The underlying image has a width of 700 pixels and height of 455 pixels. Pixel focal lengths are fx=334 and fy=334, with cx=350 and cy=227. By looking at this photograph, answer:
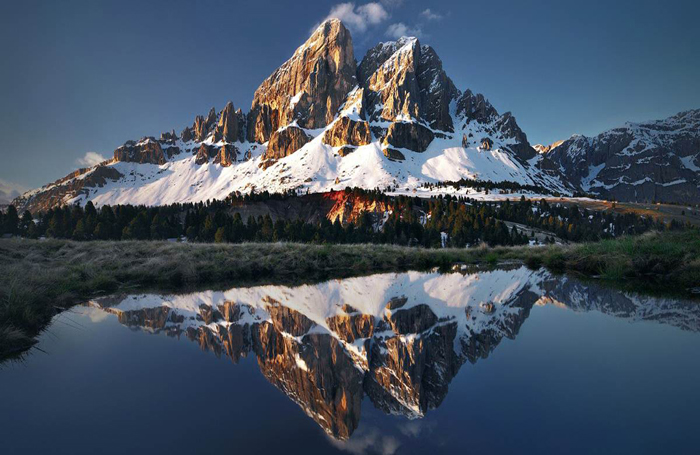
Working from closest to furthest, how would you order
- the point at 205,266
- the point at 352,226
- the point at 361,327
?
the point at 361,327
the point at 205,266
the point at 352,226

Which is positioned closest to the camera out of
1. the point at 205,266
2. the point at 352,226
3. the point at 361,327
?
the point at 361,327

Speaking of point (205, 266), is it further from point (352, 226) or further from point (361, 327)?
point (352, 226)

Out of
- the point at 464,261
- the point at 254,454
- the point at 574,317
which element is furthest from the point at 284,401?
the point at 464,261

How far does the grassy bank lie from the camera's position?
7.47m

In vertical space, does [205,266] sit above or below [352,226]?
below

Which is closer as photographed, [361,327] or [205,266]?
[361,327]

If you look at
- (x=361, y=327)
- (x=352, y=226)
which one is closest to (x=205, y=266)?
(x=361, y=327)

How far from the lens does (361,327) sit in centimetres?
660

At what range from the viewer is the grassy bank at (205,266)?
7473 millimetres

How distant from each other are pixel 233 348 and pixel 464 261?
2014 centimetres

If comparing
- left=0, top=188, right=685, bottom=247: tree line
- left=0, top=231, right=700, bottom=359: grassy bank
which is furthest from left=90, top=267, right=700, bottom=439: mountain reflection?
left=0, top=188, right=685, bottom=247: tree line

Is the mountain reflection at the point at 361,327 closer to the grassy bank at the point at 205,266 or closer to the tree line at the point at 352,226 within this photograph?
the grassy bank at the point at 205,266

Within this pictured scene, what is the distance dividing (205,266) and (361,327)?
10704mm

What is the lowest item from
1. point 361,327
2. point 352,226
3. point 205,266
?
point 361,327
